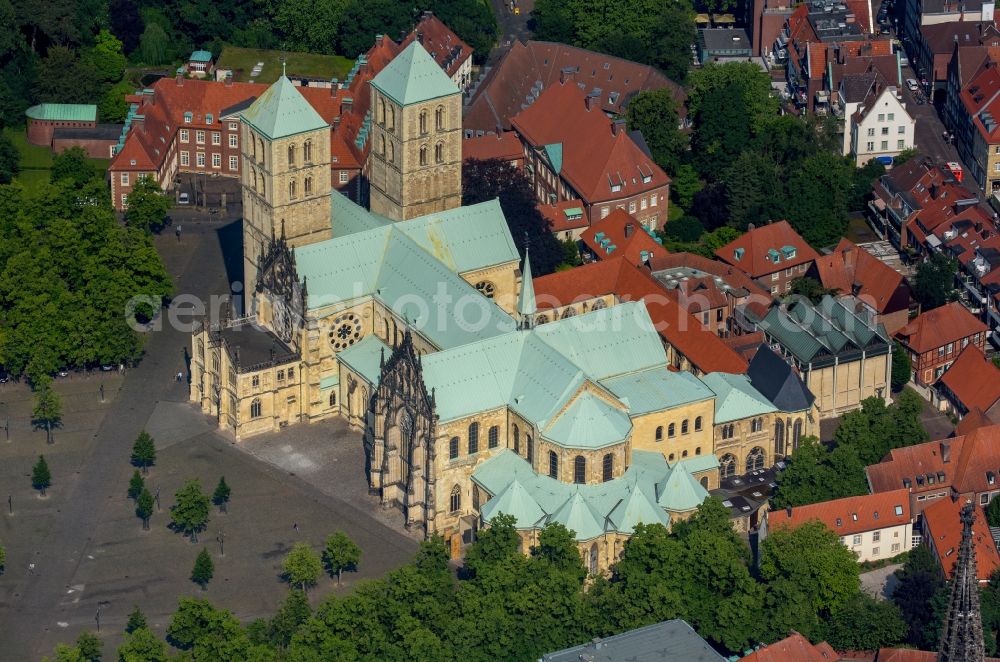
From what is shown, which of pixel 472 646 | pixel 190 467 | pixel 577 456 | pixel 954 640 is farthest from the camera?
pixel 190 467

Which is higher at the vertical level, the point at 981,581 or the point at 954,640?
the point at 954,640

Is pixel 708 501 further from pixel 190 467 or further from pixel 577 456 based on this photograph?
pixel 190 467

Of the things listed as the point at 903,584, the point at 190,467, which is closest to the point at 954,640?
the point at 903,584

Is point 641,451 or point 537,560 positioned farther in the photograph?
point 641,451

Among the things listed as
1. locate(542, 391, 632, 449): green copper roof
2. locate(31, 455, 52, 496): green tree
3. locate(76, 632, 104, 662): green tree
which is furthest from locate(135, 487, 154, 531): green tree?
locate(542, 391, 632, 449): green copper roof

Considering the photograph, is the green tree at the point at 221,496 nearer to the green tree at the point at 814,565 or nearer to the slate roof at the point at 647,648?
the slate roof at the point at 647,648

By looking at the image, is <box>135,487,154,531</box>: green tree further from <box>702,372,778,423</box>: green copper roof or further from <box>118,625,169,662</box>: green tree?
<box>702,372,778,423</box>: green copper roof

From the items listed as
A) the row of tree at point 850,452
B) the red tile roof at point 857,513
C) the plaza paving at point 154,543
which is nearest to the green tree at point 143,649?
the plaza paving at point 154,543
